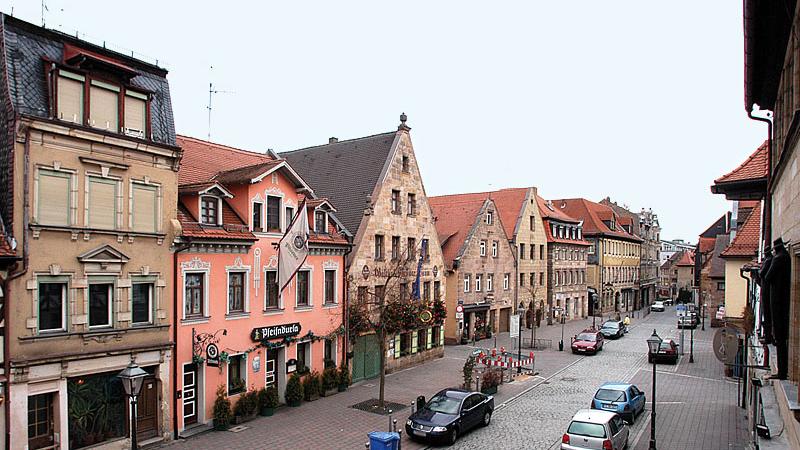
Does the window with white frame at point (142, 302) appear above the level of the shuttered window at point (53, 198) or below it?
below

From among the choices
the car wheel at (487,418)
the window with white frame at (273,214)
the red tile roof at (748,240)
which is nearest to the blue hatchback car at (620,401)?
the car wheel at (487,418)

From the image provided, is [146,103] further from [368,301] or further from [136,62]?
[368,301]

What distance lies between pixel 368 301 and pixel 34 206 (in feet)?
52.3

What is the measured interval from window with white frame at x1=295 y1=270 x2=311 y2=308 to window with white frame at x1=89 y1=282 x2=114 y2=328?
28.5 feet

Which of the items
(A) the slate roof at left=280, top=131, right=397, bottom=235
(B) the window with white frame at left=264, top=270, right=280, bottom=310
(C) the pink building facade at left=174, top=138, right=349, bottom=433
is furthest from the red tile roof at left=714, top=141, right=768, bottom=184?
(A) the slate roof at left=280, top=131, right=397, bottom=235

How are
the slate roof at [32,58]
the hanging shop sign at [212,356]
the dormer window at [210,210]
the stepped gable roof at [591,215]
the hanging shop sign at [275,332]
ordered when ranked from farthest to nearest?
the stepped gable roof at [591,215] < the hanging shop sign at [275,332] < the dormer window at [210,210] < the hanging shop sign at [212,356] < the slate roof at [32,58]

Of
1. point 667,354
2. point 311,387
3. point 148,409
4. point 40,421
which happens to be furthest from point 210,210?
point 667,354

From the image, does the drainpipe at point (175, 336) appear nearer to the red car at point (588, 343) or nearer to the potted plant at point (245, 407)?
the potted plant at point (245, 407)

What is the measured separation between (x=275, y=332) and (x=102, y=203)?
28.5 ft

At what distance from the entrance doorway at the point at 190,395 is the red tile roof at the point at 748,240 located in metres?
22.8

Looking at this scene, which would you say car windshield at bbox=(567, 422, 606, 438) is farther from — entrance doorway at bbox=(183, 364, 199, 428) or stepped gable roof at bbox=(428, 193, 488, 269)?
stepped gable roof at bbox=(428, 193, 488, 269)

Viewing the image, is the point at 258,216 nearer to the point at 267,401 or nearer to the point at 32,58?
the point at 267,401

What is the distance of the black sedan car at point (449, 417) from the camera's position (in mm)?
18830

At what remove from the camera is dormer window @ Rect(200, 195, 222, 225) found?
20.7 m
